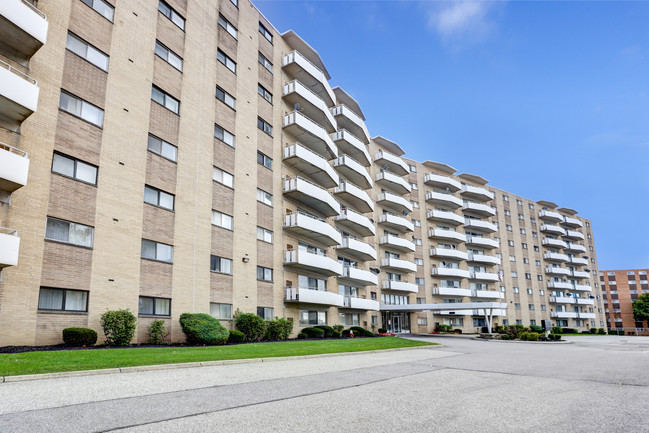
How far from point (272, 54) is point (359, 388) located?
108 feet

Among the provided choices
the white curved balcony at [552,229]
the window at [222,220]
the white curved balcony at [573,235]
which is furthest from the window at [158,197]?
the white curved balcony at [573,235]

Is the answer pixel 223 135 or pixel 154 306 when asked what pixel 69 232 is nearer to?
pixel 154 306

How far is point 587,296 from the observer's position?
92438 mm

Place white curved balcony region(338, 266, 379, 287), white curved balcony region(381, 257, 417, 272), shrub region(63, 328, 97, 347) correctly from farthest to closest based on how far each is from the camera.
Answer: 1. white curved balcony region(381, 257, 417, 272)
2. white curved balcony region(338, 266, 379, 287)
3. shrub region(63, 328, 97, 347)

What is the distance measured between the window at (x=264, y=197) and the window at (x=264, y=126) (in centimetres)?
509

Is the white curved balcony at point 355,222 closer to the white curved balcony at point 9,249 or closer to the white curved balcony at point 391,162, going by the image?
the white curved balcony at point 391,162

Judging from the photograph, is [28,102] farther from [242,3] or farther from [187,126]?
[242,3]

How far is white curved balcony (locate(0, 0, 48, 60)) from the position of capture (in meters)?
16.8

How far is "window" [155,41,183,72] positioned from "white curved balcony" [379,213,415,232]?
32997 millimetres

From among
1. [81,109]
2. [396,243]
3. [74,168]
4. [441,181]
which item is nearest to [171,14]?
[81,109]

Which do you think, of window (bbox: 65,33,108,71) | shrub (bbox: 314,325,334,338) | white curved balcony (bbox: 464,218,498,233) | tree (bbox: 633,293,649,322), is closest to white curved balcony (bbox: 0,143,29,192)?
window (bbox: 65,33,108,71)

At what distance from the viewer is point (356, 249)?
1730 inches

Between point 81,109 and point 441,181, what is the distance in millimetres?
55629

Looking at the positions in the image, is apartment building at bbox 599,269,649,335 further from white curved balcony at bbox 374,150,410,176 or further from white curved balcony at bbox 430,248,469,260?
white curved balcony at bbox 374,150,410,176
